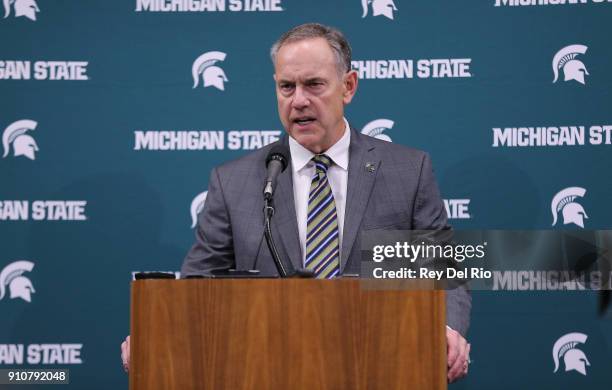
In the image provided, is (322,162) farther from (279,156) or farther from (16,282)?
(16,282)

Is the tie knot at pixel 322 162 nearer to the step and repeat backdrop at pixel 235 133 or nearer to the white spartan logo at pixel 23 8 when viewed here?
the step and repeat backdrop at pixel 235 133

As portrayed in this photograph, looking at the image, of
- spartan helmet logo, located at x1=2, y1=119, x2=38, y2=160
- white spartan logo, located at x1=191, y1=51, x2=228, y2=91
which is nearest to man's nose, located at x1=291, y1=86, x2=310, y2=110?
white spartan logo, located at x1=191, y1=51, x2=228, y2=91

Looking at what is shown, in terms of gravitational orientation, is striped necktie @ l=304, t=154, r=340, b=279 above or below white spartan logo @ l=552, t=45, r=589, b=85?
below

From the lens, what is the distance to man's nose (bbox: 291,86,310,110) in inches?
114

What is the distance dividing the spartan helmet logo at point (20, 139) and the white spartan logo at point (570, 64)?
103 inches

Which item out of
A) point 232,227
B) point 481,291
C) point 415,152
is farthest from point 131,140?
point 481,291

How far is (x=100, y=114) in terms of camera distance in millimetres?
3943

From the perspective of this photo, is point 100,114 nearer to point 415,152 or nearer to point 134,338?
point 415,152

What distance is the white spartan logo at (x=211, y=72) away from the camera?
3.92 m

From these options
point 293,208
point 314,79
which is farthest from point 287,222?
point 314,79

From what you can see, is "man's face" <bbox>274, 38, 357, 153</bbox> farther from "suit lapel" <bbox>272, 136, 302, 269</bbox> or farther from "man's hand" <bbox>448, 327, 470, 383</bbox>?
"man's hand" <bbox>448, 327, 470, 383</bbox>

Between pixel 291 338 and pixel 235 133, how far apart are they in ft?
7.09

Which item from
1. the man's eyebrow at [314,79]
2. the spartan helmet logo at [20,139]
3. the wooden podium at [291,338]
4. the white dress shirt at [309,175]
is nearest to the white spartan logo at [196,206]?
the spartan helmet logo at [20,139]

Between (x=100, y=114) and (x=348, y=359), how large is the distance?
2.52 meters
